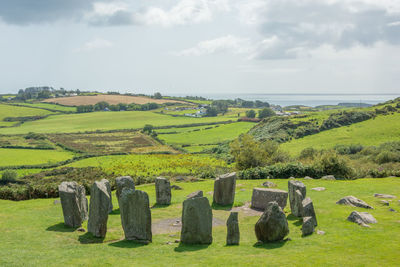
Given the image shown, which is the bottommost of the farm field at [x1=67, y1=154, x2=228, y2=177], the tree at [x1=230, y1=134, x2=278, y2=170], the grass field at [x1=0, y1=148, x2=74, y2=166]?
the grass field at [x1=0, y1=148, x2=74, y2=166]

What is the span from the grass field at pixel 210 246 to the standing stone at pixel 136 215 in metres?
0.57

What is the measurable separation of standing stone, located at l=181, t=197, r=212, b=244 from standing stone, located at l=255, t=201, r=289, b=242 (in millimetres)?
2799

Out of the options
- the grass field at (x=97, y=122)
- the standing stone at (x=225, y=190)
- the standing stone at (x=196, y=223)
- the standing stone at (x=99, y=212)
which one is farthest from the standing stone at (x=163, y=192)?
the grass field at (x=97, y=122)

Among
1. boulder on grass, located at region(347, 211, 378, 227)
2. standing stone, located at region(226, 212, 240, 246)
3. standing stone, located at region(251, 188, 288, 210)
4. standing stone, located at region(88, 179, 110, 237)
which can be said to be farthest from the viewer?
standing stone, located at region(251, 188, 288, 210)

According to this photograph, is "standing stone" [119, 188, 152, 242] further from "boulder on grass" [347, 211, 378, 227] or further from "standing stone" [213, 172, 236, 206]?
"boulder on grass" [347, 211, 378, 227]

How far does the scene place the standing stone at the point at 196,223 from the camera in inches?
702

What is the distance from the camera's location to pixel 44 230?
20078 mm

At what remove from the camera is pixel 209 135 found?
11781 cm

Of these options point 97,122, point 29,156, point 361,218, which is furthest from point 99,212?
point 97,122

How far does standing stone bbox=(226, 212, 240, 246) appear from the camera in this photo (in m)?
17.3

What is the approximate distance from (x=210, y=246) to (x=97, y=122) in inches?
→ 5708

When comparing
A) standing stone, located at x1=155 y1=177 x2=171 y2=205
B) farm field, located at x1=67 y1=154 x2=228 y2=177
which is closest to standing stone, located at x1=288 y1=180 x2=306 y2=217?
standing stone, located at x1=155 y1=177 x2=171 y2=205

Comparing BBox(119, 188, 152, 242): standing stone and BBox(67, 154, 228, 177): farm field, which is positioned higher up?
BBox(119, 188, 152, 242): standing stone

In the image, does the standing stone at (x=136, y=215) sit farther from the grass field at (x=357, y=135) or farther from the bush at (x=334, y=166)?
the grass field at (x=357, y=135)
